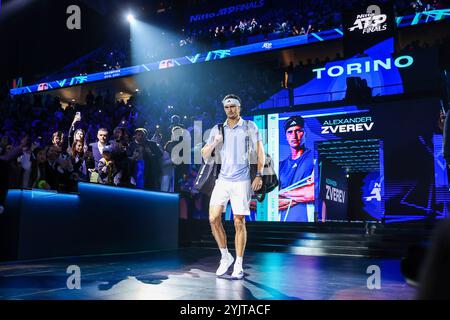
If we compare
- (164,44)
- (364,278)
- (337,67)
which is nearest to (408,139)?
(337,67)

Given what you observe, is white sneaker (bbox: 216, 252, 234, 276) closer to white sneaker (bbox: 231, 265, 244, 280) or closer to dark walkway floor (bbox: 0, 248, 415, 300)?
dark walkway floor (bbox: 0, 248, 415, 300)

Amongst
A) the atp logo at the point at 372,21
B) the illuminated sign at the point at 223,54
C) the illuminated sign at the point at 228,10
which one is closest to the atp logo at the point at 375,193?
the illuminated sign at the point at 223,54

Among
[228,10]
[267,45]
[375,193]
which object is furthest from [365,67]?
[228,10]

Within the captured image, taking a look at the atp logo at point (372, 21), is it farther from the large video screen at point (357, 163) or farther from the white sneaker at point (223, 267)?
the white sneaker at point (223, 267)

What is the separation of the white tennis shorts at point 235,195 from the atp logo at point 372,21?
9.36 m

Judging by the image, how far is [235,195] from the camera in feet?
13.3

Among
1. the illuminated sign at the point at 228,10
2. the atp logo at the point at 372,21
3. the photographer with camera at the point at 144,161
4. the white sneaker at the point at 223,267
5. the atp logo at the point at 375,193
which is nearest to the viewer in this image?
the white sneaker at the point at 223,267

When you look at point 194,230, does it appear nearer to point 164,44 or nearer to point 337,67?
point 337,67

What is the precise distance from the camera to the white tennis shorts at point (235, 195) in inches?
157

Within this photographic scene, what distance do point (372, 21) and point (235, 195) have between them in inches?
387

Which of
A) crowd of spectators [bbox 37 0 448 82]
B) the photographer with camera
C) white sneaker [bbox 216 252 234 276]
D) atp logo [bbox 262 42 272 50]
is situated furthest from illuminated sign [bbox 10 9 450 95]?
white sneaker [bbox 216 252 234 276]

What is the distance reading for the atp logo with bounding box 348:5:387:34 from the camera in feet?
37.4

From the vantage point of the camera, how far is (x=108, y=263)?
4938 millimetres
